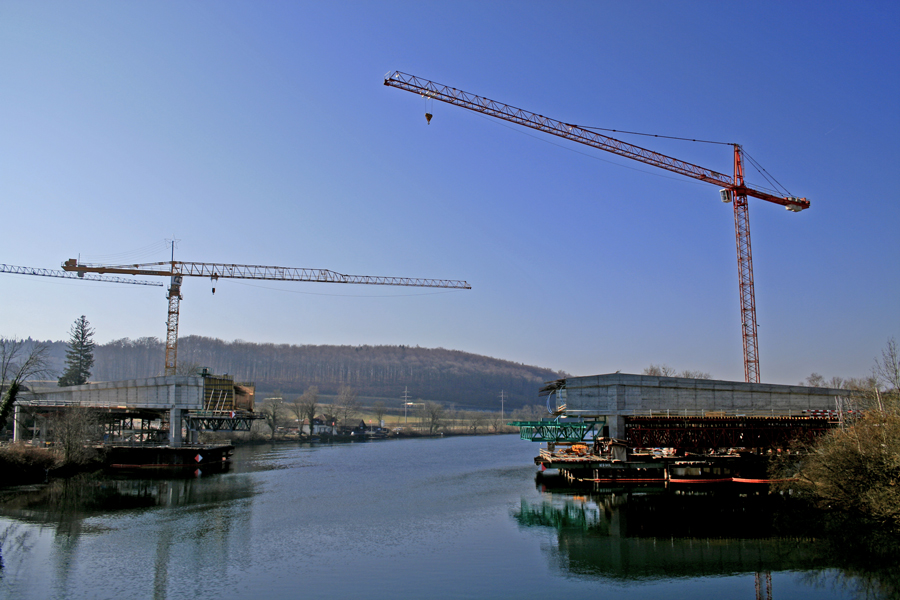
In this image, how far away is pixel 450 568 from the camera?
1023 inches

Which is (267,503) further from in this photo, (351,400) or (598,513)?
(351,400)

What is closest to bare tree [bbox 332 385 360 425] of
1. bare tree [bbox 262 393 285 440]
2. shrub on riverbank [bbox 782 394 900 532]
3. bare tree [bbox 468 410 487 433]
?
bare tree [bbox 262 393 285 440]

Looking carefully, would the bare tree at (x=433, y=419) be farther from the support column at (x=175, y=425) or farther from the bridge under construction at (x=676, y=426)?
the bridge under construction at (x=676, y=426)

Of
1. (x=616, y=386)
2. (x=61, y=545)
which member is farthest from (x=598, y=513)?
(x=61, y=545)

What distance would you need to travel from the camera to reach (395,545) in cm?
2998

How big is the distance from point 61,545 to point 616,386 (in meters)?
44.0

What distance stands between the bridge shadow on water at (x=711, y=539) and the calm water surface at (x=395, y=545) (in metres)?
0.14

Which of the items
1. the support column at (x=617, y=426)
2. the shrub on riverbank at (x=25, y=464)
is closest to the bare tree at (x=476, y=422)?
the support column at (x=617, y=426)

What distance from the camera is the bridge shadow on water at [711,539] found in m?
25.8

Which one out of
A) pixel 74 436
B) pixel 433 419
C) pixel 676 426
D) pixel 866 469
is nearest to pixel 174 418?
pixel 74 436

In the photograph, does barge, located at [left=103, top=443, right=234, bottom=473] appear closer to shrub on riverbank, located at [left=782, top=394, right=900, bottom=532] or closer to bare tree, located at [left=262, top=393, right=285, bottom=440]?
bare tree, located at [left=262, top=393, right=285, bottom=440]

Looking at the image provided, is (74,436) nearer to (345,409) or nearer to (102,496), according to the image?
(102,496)

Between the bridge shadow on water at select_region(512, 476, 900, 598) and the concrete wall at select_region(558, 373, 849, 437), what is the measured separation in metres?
13.3

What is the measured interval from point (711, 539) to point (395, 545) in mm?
15570
